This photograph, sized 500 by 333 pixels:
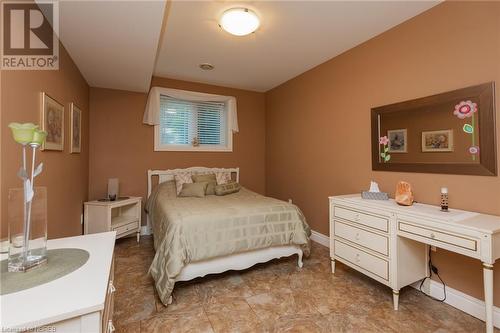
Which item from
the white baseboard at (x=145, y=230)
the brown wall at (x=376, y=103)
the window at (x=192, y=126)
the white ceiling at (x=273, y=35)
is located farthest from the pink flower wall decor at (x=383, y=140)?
the white baseboard at (x=145, y=230)

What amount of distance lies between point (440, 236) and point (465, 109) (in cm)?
103

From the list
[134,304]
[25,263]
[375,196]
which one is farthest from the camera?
[375,196]

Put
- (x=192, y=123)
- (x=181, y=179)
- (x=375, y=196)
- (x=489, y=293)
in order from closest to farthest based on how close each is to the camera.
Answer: (x=489, y=293)
(x=375, y=196)
(x=181, y=179)
(x=192, y=123)

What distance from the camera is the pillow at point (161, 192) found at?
10.5 feet

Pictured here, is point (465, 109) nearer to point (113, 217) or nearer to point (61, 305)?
point (61, 305)

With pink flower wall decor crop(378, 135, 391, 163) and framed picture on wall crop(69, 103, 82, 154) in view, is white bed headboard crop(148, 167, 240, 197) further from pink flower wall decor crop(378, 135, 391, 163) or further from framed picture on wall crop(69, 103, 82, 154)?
pink flower wall decor crop(378, 135, 391, 163)

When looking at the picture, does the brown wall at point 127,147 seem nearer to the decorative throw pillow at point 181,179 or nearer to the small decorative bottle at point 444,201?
the decorative throw pillow at point 181,179

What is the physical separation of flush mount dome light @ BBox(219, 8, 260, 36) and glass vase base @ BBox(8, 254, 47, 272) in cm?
208

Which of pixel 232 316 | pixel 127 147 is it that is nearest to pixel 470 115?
pixel 232 316

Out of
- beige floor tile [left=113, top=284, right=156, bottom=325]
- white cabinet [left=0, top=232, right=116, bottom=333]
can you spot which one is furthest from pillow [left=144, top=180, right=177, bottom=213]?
white cabinet [left=0, top=232, right=116, bottom=333]

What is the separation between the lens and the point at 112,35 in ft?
6.57

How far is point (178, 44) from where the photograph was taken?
8.86 feet

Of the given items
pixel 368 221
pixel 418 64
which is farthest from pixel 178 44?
pixel 368 221

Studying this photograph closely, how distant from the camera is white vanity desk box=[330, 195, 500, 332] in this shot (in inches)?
56.0
